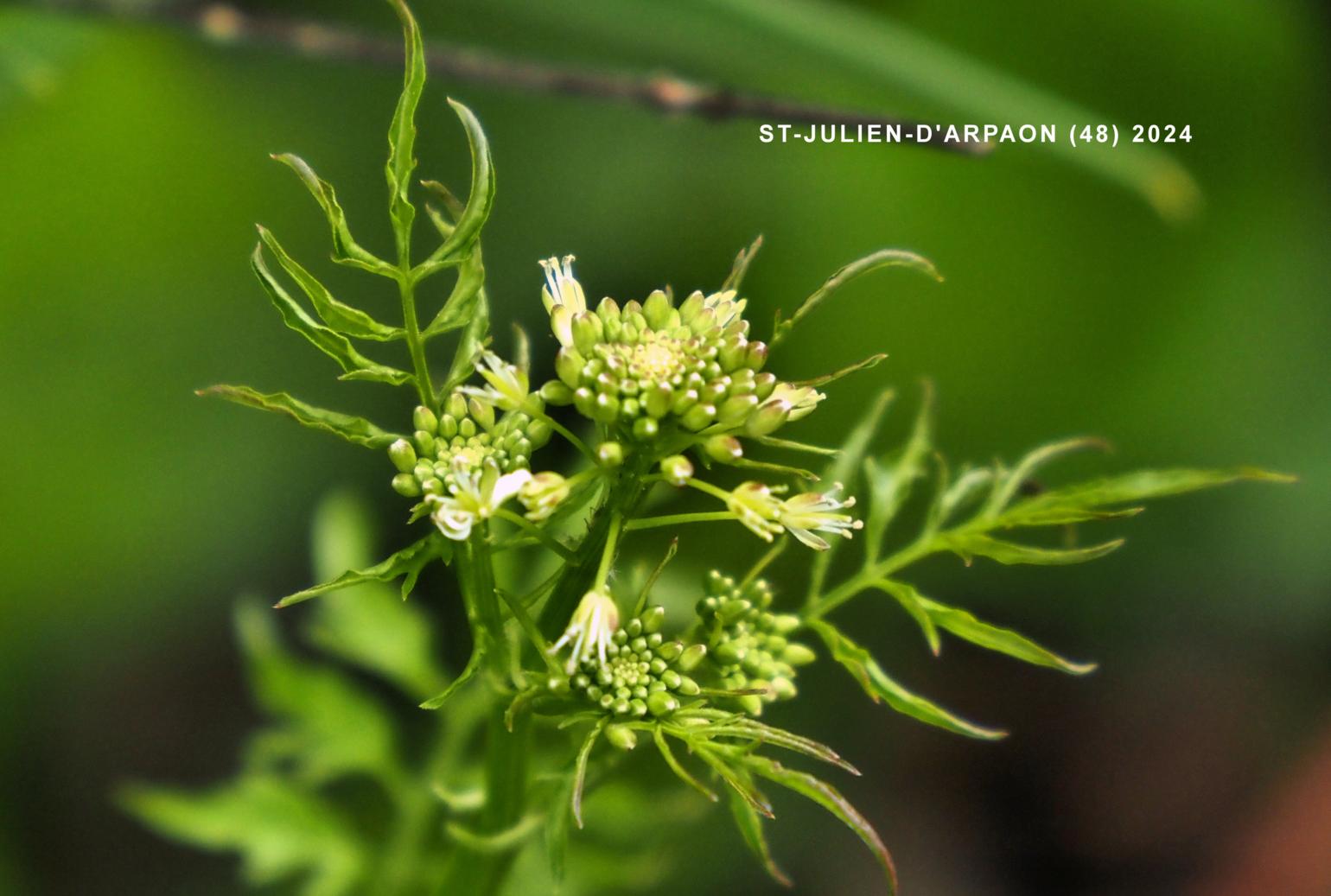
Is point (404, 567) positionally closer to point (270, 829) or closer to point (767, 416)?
point (767, 416)

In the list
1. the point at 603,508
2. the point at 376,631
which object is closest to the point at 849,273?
the point at 603,508

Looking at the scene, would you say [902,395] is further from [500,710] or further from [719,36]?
[500,710]

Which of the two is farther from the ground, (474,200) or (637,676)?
(474,200)

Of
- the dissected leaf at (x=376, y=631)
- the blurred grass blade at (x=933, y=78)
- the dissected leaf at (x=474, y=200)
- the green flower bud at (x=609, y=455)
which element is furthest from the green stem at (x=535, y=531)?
the blurred grass blade at (x=933, y=78)

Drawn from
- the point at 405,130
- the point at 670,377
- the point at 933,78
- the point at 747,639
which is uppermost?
the point at 933,78

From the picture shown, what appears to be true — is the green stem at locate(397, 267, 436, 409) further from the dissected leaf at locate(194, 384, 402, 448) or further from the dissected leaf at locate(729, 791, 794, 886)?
the dissected leaf at locate(729, 791, 794, 886)

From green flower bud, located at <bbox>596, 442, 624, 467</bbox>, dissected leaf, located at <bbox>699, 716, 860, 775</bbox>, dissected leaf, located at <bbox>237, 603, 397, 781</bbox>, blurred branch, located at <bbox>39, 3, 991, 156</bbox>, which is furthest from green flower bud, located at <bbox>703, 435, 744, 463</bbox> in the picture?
dissected leaf, located at <bbox>237, 603, 397, 781</bbox>

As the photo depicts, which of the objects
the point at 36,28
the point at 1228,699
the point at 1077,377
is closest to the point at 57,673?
the point at 36,28
